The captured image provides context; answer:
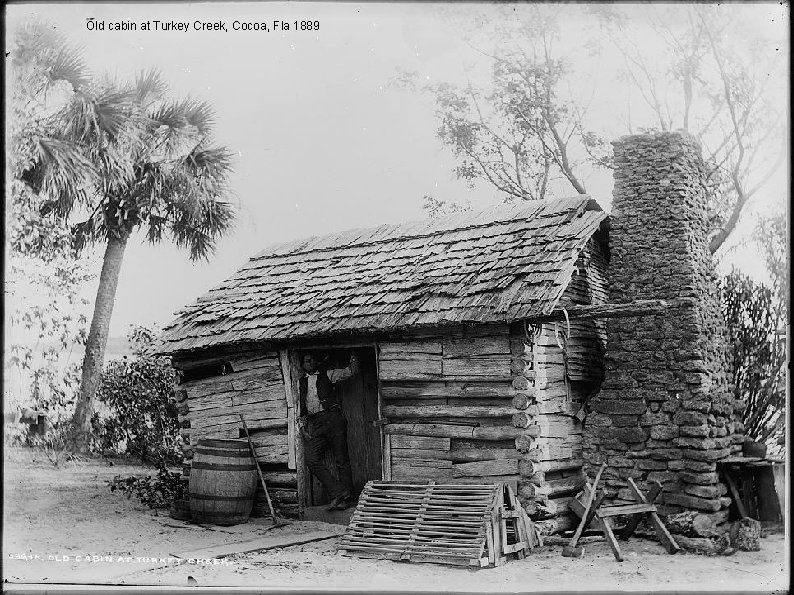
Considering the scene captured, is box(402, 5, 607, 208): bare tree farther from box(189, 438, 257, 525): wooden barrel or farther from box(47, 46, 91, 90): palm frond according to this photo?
box(189, 438, 257, 525): wooden barrel

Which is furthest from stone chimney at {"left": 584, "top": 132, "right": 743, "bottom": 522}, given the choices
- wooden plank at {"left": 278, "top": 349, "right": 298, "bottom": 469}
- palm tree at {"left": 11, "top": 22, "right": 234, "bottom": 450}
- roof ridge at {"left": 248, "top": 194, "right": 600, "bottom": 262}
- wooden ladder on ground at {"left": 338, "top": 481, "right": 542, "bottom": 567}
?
palm tree at {"left": 11, "top": 22, "right": 234, "bottom": 450}

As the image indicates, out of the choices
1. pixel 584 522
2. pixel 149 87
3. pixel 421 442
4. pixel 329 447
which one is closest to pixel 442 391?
pixel 421 442

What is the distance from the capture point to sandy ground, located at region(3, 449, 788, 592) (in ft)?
25.2

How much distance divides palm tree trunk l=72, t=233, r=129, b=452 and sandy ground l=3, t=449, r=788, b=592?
2.28m

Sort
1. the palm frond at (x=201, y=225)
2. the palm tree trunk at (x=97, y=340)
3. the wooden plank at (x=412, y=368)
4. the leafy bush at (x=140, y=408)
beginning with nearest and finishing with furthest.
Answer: the wooden plank at (x=412, y=368) < the palm tree trunk at (x=97, y=340) < the palm frond at (x=201, y=225) < the leafy bush at (x=140, y=408)

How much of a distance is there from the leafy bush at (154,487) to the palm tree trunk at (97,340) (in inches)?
31.0

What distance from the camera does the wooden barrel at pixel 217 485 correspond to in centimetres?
1041

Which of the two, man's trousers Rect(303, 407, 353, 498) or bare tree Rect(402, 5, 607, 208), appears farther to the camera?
man's trousers Rect(303, 407, 353, 498)

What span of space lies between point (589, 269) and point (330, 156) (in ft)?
11.8

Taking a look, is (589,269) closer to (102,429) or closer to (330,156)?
(330,156)

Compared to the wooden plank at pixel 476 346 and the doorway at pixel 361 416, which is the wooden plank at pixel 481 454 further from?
the doorway at pixel 361 416

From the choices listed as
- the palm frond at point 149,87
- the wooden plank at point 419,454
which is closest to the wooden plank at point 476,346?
the wooden plank at point 419,454

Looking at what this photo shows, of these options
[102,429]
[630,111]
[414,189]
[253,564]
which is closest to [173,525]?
[253,564]

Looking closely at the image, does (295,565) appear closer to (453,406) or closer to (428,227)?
(453,406)
